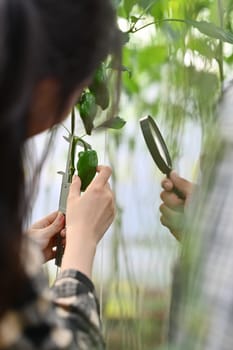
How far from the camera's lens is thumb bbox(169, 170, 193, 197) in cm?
93

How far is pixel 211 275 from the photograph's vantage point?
633 mm

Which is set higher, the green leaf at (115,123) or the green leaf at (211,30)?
the green leaf at (211,30)

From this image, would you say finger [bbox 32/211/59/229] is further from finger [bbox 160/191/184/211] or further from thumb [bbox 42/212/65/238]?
finger [bbox 160/191/184/211]

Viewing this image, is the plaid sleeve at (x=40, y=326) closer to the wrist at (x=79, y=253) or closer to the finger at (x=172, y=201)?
the wrist at (x=79, y=253)

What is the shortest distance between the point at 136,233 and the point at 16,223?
0.52 m

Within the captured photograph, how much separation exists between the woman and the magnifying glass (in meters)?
0.27

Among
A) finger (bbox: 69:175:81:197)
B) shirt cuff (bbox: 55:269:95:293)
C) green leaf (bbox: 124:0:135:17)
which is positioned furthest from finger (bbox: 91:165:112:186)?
green leaf (bbox: 124:0:135:17)

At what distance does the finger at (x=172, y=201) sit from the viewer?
3.10ft

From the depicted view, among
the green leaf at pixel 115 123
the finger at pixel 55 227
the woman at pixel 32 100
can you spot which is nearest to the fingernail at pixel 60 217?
the finger at pixel 55 227

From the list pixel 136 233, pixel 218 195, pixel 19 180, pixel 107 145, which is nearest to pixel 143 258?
pixel 136 233

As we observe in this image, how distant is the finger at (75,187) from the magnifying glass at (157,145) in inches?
3.9

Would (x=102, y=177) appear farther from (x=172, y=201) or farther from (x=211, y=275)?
(x=211, y=275)

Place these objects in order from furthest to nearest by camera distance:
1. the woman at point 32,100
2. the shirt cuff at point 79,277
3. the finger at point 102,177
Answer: the finger at point 102,177 → the shirt cuff at point 79,277 → the woman at point 32,100

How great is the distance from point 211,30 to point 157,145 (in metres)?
0.15
